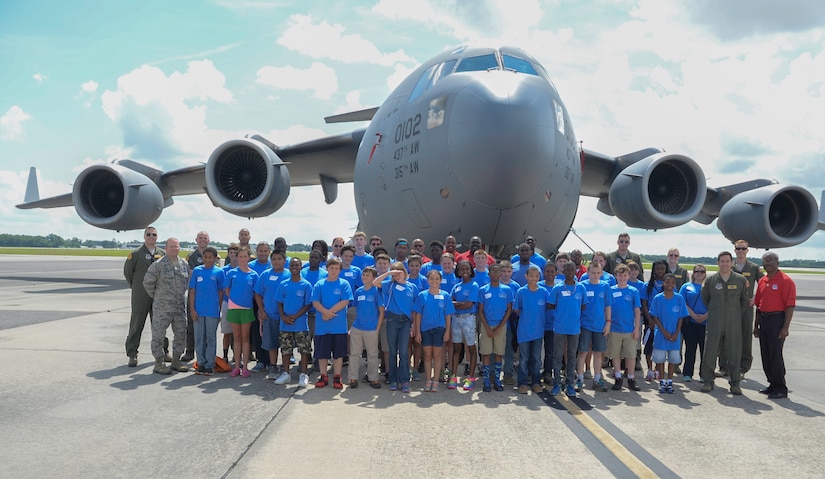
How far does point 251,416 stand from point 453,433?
1673 millimetres

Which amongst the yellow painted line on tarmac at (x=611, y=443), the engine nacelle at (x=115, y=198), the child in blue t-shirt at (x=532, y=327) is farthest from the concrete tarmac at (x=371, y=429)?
the engine nacelle at (x=115, y=198)

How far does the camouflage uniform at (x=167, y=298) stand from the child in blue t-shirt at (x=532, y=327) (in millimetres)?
3928

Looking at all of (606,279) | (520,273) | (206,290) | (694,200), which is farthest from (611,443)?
(694,200)

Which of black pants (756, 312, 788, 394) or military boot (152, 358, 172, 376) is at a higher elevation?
black pants (756, 312, 788, 394)

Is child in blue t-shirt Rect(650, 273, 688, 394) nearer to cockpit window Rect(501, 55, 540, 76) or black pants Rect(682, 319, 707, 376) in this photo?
black pants Rect(682, 319, 707, 376)

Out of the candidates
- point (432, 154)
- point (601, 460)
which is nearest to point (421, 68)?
point (432, 154)

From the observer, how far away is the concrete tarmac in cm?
329

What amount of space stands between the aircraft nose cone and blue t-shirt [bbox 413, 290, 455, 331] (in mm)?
1879

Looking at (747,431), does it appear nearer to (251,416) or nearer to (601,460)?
(601,460)

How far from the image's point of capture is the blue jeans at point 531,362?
5.53 metres

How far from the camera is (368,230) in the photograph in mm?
9828

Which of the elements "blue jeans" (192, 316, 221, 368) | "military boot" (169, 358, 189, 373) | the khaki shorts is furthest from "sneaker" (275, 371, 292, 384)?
the khaki shorts

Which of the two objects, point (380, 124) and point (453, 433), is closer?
point (453, 433)

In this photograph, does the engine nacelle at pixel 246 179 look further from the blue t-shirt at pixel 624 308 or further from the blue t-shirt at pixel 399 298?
the blue t-shirt at pixel 624 308
